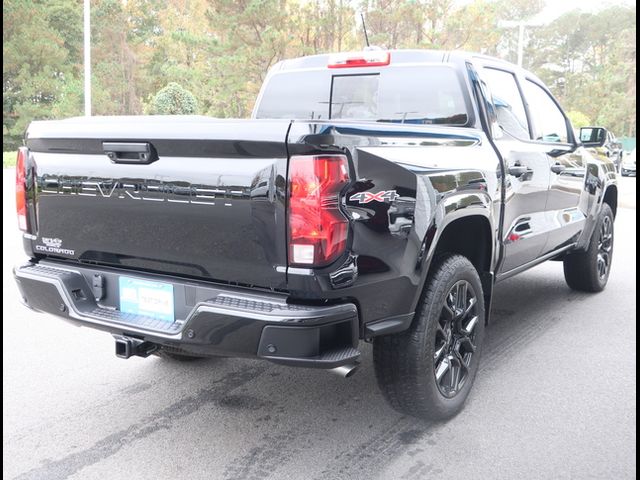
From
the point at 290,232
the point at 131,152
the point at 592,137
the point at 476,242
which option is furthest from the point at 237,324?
the point at 592,137

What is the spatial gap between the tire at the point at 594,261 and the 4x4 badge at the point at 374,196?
363cm

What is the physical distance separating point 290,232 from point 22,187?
1.61 metres

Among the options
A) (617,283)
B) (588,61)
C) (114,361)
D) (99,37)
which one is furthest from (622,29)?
(114,361)

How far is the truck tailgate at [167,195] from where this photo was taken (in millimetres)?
2566

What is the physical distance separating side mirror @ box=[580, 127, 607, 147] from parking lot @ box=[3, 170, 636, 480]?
154 centimetres

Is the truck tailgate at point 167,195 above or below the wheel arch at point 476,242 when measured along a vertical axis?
above

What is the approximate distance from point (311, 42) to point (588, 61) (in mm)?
42502

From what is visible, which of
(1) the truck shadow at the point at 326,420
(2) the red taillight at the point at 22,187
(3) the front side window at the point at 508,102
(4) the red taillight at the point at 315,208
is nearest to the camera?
(4) the red taillight at the point at 315,208

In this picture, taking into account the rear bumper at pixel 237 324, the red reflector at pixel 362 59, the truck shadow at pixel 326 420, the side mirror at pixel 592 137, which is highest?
the red reflector at pixel 362 59

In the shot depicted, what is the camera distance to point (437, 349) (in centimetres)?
332

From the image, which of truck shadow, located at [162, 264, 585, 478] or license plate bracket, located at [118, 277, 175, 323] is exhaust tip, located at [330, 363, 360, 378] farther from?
license plate bracket, located at [118, 277, 175, 323]

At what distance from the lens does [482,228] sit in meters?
3.71

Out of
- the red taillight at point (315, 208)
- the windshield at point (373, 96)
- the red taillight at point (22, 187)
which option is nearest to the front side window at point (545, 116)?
the windshield at point (373, 96)

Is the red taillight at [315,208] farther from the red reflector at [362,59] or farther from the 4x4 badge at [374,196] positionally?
the red reflector at [362,59]
